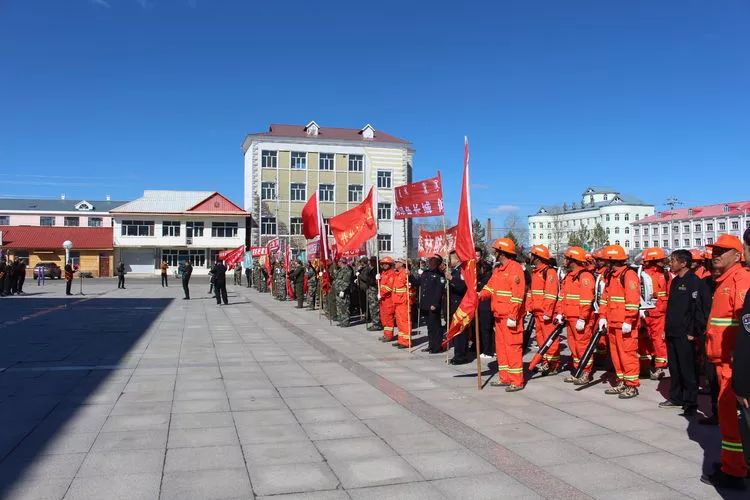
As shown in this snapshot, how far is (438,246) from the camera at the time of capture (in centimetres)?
1841

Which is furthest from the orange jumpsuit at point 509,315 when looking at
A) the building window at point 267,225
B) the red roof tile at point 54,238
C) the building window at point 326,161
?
Answer: the red roof tile at point 54,238

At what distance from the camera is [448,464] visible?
4.83 m

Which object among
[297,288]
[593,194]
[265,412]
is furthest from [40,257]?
[593,194]

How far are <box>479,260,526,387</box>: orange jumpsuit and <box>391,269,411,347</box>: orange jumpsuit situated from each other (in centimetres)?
391

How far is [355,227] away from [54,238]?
5766 cm

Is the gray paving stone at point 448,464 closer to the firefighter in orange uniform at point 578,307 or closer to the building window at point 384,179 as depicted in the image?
the firefighter in orange uniform at point 578,307

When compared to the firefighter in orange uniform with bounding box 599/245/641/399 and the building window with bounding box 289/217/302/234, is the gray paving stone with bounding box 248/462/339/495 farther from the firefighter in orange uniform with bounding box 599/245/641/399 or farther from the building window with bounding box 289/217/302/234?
the building window with bounding box 289/217/302/234

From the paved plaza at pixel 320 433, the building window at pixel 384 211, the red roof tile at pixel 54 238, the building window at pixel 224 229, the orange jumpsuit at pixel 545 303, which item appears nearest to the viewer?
the paved plaza at pixel 320 433

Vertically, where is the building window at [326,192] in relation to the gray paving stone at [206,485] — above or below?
above

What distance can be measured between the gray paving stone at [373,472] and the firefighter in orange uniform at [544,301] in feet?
15.0

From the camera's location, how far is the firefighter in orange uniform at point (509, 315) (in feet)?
24.9

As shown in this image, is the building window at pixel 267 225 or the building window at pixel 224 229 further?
the building window at pixel 224 229

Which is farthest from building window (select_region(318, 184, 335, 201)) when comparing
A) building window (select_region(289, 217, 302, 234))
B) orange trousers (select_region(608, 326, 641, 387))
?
orange trousers (select_region(608, 326, 641, 387))

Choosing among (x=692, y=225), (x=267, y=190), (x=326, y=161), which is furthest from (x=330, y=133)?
(x=692, y=225)
